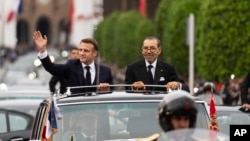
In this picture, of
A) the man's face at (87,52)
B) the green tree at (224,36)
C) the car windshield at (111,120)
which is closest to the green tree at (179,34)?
the green tree at (224,36)

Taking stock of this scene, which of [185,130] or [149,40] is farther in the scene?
[149,40]

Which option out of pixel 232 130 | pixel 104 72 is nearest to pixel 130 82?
pixel 104 72

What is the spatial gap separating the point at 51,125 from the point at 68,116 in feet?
1.71

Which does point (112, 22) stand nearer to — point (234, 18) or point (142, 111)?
point (234, 18)

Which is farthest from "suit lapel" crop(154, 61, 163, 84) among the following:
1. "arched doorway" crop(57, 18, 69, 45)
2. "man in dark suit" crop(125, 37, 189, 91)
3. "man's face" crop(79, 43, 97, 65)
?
"arched doorway" crop(57, 18, 69, 45)

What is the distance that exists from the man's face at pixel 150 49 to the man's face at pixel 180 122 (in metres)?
5.31

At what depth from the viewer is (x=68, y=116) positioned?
32.3 ft

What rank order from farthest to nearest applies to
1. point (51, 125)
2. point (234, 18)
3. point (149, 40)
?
point (234, 18), point (149, 40), point (51, 125)

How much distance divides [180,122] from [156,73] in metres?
5.48

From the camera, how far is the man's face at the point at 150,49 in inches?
478

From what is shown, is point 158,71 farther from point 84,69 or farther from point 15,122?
point 15,122

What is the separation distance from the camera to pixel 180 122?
6816 millimetres

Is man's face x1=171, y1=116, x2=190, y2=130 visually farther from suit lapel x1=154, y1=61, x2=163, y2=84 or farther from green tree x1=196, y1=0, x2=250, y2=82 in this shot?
green tree x1=196, y1=0, x2=250, y2=82

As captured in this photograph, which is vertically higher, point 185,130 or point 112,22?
point 112,22
